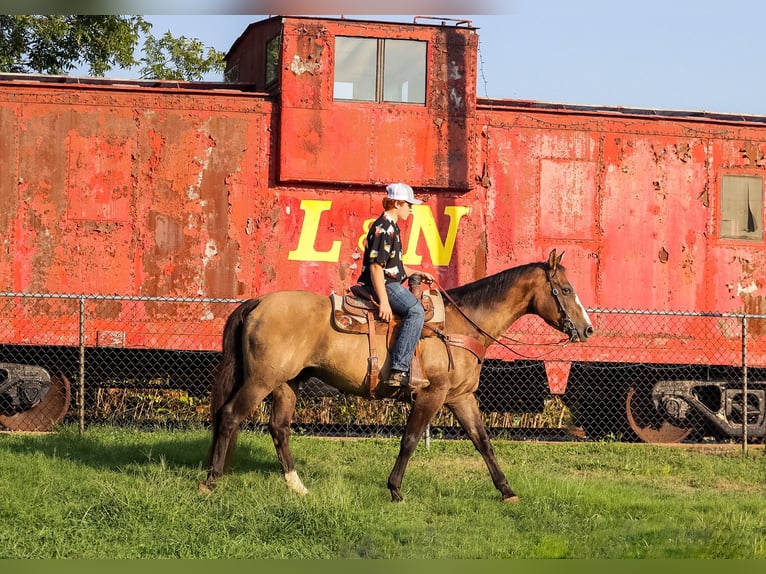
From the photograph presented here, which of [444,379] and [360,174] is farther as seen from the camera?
[360,174]

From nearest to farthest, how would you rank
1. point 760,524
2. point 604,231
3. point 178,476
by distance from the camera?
1. point 760,524
2. point 178,476
3. point 604,231

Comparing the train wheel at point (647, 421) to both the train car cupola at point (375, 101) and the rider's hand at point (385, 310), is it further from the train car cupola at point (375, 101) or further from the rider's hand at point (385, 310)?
the rider's hand at point (385, 310)

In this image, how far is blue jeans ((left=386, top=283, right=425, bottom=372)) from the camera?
7.75 m

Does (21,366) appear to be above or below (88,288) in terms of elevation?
below

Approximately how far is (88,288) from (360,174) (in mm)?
3698

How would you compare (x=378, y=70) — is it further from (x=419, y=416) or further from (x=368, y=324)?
(x=419, y=416)

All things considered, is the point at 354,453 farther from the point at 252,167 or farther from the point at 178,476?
the point at 252,167

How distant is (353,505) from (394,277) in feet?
6.18

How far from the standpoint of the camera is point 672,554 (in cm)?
594

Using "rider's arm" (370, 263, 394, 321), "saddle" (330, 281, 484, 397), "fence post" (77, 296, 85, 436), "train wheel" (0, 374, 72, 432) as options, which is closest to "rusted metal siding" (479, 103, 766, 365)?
"saddle" (330, 281, 484, 397)

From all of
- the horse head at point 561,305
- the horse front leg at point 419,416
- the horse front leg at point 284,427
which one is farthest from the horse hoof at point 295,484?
the horse head at point 561,305

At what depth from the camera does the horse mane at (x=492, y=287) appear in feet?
27.8

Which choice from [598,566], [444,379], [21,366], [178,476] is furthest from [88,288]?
[598,566]

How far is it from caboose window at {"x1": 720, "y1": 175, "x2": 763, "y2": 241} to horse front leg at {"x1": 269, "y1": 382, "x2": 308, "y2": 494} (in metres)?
7.26
